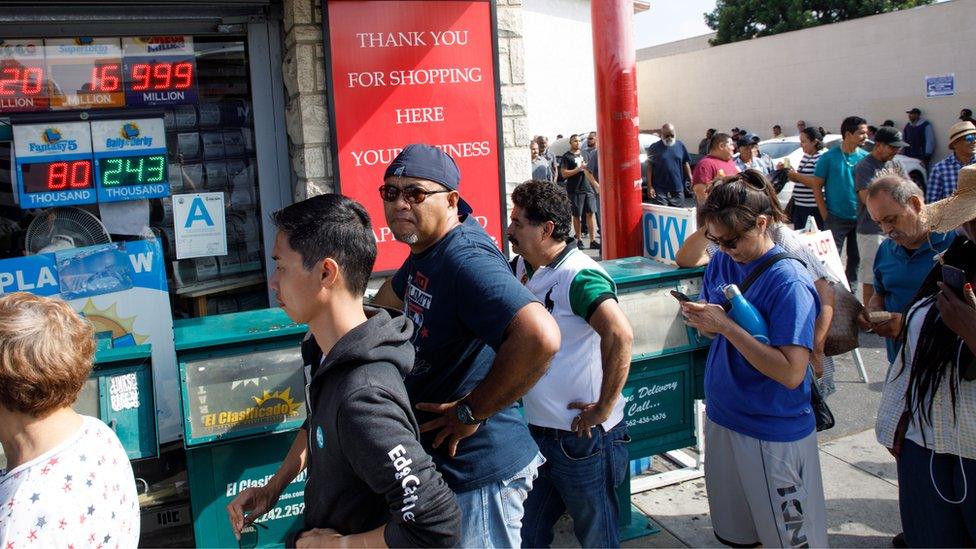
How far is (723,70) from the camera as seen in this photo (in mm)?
28188

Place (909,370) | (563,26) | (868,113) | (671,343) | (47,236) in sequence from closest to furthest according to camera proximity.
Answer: (909,370), (671,343), (47,236), (868,113), (563,26)

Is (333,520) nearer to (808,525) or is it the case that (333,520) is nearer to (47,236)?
(808,525)

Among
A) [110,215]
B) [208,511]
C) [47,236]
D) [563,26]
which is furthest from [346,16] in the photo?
[563,26]

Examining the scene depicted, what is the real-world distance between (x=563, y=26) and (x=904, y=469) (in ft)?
76.2

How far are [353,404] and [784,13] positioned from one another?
4498 cm

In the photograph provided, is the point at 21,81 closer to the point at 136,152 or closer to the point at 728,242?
the point at 136,152

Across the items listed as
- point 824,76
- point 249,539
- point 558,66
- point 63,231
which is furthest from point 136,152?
point 824,76

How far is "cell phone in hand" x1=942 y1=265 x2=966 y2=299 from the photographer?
2.76 meters

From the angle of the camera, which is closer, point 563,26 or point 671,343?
point 671,343

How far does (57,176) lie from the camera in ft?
15.4

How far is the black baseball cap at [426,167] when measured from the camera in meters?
2.64

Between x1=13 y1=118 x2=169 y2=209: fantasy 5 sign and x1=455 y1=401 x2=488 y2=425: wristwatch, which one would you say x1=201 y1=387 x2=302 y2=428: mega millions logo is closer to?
x1=455 y1=401 x2=488 y2=425: wristwatch

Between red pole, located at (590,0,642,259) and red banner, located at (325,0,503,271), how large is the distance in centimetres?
76

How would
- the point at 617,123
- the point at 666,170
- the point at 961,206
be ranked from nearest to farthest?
the point at 961,206 → the point at 617,123 → the point at 666,170
